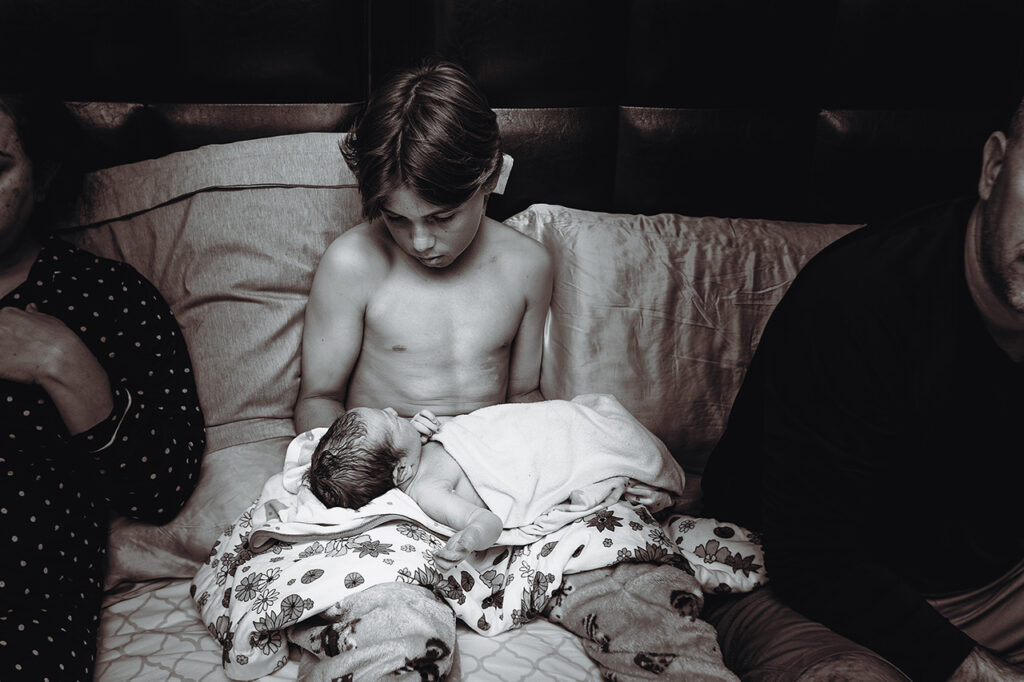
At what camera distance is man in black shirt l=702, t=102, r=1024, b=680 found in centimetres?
93

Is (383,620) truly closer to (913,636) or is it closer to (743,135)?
(913,636)

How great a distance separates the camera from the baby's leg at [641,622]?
0.96 meters

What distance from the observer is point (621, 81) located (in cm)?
161

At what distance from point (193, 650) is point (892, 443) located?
1067mm

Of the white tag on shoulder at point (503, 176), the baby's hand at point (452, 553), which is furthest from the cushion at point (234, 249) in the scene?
the baby's hand at point (452, 553)

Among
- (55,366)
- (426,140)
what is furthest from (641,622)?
(55,366)

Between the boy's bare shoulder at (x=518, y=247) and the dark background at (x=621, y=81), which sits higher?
the dark background at (x=621, y=81)

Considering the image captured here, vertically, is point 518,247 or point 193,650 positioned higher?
point 518,247

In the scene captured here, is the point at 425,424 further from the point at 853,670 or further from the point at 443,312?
the point at 853,670

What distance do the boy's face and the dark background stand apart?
40 cm

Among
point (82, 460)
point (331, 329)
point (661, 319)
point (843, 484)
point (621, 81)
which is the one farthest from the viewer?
point (621, 81)

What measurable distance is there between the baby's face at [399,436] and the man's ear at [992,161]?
0.95m

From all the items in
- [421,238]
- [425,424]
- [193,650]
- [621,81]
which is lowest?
[193,650]

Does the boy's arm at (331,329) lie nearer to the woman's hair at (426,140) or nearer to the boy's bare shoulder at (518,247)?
the woman's hair at (426,140)
